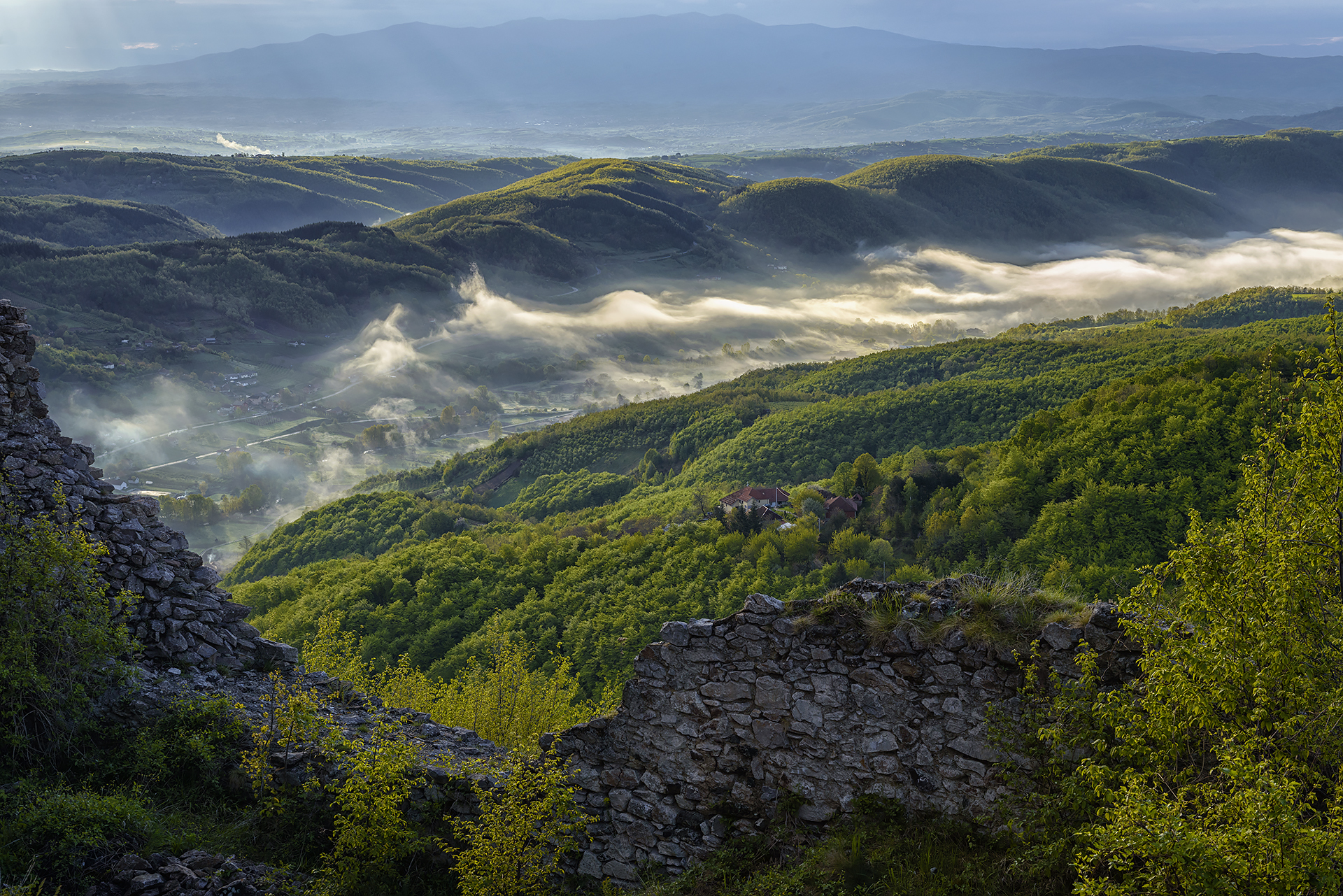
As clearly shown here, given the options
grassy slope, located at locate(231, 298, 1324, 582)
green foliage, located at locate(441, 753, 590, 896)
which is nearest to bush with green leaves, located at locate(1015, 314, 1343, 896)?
green foliage, located at locate(441, 753, 590, 896)

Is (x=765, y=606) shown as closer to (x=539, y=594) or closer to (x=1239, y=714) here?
(x=1239, y=714)

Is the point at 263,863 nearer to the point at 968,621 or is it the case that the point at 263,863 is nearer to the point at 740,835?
the point at 740,835

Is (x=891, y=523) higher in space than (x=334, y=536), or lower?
higher

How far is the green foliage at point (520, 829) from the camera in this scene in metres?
10.1

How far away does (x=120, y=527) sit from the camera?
41.5 ft

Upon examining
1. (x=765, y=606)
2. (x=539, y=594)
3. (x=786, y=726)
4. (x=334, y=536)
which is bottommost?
(x=334, y=536)

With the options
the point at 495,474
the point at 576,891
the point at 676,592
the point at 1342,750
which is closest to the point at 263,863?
the point at 576,891

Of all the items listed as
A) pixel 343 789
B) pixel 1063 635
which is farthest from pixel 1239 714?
pixel 343 789

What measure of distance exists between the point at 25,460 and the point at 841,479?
1349 inches

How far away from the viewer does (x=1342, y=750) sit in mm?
6641

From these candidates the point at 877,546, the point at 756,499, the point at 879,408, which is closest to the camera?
the point at 877,546

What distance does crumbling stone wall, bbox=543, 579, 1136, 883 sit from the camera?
9469 mm

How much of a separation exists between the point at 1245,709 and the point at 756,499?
35.8 meters

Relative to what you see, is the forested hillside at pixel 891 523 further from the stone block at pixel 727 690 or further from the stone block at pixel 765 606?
the stone block at pixel 727 690
